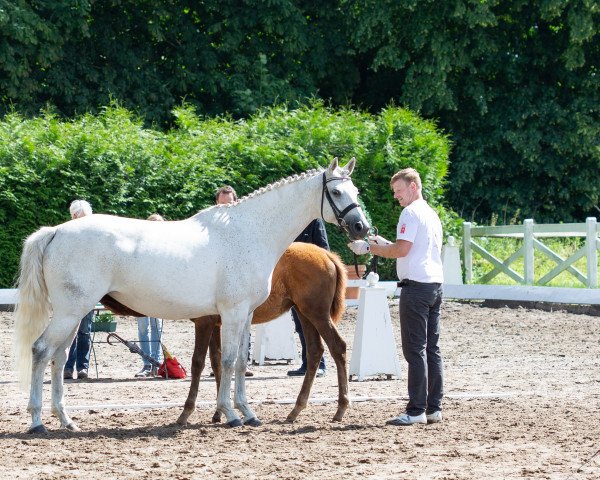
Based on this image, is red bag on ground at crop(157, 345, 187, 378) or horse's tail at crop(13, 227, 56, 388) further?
red bag on ground at crop(157, 345, 187, 378)

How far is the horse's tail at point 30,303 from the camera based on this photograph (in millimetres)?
8828

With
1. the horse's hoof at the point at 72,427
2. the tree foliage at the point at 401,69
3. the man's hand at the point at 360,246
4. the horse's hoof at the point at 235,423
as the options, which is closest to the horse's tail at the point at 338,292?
the man's hand at the point at 360,246

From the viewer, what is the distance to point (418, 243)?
9281 millimetres

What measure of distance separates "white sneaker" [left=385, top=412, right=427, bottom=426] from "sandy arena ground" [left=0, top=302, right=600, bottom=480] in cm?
16

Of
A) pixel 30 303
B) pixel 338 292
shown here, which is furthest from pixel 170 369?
pixel 30 303

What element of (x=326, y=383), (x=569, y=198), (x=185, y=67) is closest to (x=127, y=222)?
(x=326, y=383)

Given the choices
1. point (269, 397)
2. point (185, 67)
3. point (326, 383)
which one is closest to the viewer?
point (269, 397)

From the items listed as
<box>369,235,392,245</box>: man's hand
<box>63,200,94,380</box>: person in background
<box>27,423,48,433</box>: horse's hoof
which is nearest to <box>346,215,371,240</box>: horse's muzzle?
<box>369,235,392,245</box>: man's hand

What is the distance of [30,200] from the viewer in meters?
19.1

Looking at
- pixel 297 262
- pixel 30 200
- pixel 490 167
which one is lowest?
pixel 297 262

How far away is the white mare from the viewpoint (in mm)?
8766

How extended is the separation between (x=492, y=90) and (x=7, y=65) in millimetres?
12916

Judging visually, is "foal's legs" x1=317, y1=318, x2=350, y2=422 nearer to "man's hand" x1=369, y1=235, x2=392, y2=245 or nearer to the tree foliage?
"man's hand" x1=369, y1=235, x2=392, y2=245

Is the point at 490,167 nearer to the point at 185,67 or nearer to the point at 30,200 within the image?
the point at 185,67
